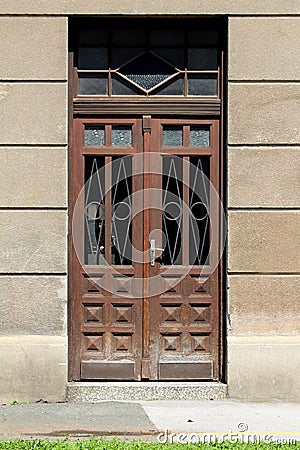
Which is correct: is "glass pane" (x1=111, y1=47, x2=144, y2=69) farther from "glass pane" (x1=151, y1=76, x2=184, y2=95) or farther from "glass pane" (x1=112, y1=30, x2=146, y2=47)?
"glass pane" (x1=151, y1=76, x2=184, y2=95)

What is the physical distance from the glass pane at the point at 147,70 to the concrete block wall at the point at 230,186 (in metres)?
0.55

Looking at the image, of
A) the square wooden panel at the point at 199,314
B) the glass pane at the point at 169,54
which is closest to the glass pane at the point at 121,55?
the glass pane at the point at 169,54

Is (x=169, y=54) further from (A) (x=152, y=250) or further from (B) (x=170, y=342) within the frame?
(B) (x=170, y=342)

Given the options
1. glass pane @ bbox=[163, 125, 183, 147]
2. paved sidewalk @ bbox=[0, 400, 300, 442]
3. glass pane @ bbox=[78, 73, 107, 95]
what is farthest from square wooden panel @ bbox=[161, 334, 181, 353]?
glass pane @ bbox=[78, 73, 107, 95]

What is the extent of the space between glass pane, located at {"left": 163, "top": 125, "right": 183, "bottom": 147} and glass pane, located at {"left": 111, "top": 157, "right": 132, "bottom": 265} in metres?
0.47

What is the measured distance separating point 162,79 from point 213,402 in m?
3.58

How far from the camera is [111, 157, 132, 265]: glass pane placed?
10242mm

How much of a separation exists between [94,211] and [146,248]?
0.71m

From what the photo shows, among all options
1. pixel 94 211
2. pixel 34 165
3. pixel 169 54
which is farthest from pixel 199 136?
pixel 34 165

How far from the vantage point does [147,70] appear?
10.3 metres

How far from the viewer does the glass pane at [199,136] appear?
405 inches

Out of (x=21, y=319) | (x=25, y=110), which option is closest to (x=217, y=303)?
(x=21, y=319)

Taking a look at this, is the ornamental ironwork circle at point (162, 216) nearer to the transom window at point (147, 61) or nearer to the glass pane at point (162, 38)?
the transom window at point (147, 61)

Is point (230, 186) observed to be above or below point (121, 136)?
below
